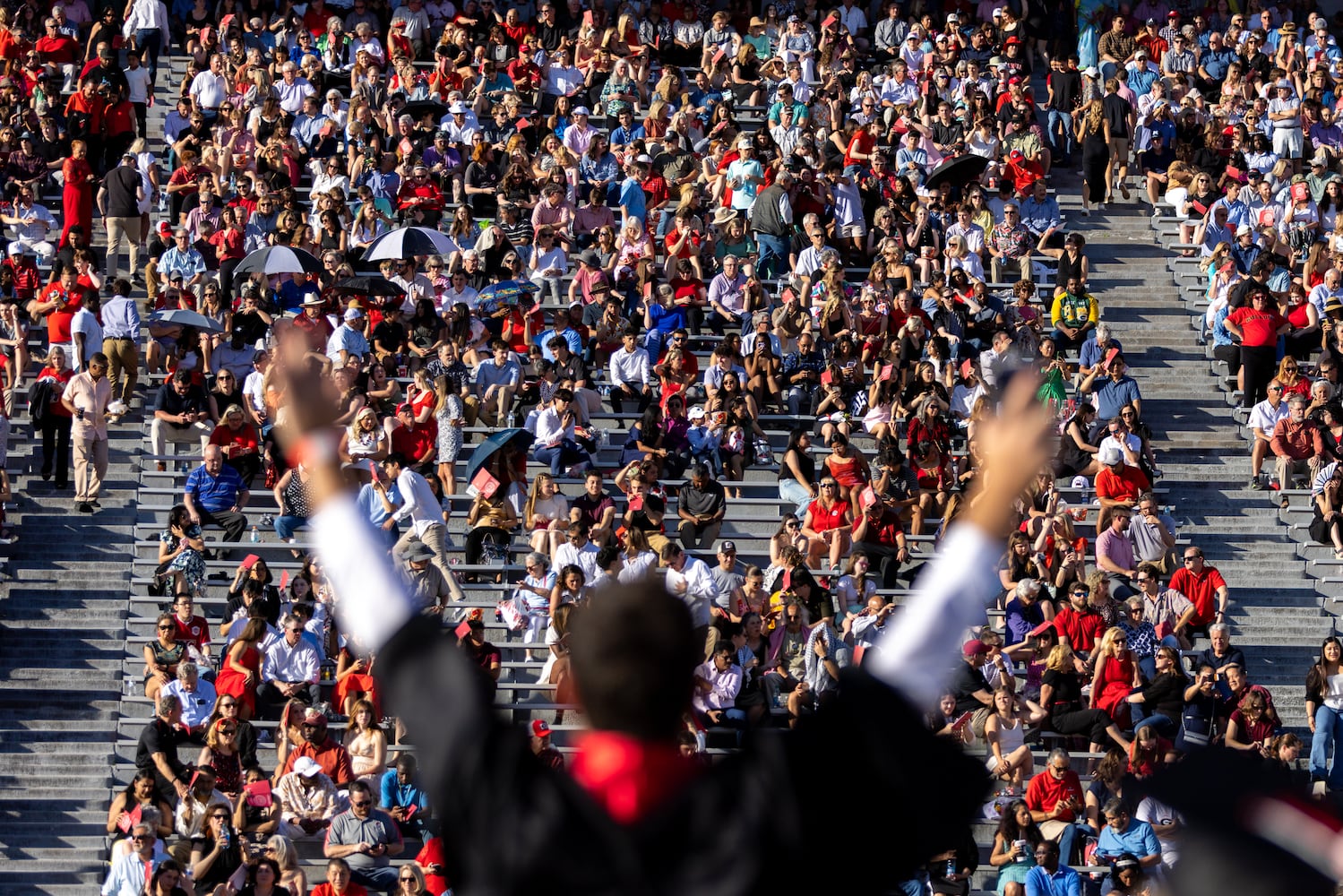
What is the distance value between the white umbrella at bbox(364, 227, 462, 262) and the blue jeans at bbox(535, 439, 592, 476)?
2524 mm

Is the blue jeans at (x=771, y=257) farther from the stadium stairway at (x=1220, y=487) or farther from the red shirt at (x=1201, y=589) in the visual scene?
the red shirt at (x=1201, y=589)

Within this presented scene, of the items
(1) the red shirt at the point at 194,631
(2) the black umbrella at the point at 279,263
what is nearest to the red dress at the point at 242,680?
(1) the red shirt at the point at 194,631

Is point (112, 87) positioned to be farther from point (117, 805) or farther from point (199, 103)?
point (117, 805)

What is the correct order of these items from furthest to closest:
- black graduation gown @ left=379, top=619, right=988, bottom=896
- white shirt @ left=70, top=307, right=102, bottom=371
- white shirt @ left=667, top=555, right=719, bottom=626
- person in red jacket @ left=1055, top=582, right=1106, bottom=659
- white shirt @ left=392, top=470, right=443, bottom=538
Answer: white shirt @ left=70, top=307, right=102, bottom=371
white shirt @ left=392, top=470, right=443, bottom=538
white shirt @ left=667, top=555, right=719, bottom=626
person in red jacket @ left=1055, top=582, right=1106, bottom=659
black graduation gown @ left=379, top=619, right=988, bottom=896

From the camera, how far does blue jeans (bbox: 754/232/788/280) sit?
65.2 feet

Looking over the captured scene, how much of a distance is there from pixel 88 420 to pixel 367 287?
2694mm

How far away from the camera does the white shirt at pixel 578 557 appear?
50.6 feet

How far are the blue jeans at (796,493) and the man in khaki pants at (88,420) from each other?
546 centimetres

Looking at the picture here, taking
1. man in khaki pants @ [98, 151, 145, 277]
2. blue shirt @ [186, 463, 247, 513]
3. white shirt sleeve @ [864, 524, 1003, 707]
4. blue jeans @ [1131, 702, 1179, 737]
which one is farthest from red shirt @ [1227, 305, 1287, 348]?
white shirt sleeve @ [864, 524, 1003, 707]

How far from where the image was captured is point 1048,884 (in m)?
12.8

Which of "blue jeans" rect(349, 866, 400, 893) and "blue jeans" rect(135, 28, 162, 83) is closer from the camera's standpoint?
"blue jeans" rect(349, 866, 400, 893)

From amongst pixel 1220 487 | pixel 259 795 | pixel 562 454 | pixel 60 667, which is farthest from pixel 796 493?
pixel 60 667

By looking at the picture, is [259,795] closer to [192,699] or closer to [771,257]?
[192,699]

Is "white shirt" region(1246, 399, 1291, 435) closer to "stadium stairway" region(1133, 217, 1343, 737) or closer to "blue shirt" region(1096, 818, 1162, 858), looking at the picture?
"stadium stairway" region(1133, 217, 1343, 737)
